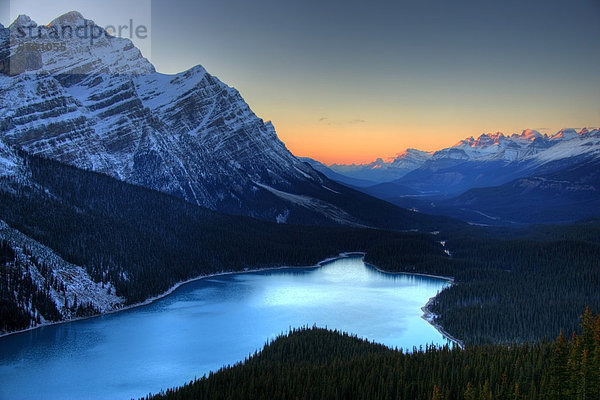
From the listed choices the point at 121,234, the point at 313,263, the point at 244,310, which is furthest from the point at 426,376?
the point at 313,263

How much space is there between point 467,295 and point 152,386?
78.6 metres

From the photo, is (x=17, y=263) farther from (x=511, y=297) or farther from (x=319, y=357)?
(x=511, y=297)

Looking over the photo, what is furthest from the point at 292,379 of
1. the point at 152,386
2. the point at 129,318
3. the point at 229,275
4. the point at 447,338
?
the point at 229,275

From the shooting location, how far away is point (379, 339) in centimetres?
9938

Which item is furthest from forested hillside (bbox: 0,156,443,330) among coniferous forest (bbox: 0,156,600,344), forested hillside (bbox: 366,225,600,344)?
forested hillside (bbox: 366,225,600,344)

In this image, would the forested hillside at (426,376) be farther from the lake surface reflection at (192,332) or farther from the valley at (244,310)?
the lake surface reflection at (192,332)

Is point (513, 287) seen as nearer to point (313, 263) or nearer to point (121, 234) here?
point (313, 263)

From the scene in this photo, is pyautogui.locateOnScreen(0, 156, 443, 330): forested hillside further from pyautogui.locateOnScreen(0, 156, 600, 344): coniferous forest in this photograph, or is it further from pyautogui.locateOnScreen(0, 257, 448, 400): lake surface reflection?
pyautogui.locateOnScreen(0, 257, 448, 400): lake surface reflection

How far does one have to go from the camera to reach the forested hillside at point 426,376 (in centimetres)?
5756

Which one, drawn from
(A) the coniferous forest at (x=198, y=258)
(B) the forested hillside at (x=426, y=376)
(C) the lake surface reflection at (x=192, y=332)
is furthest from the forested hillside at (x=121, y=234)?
(B) the forested hillside at (x=426, y=376)

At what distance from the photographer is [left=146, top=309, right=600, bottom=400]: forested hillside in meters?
57.6

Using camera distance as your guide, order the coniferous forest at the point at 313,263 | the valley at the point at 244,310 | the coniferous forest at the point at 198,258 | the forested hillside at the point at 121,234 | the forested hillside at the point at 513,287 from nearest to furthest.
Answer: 1. the coniferous forest at the point at 313,263
2. the valley at the point at 244,310
3. the forested hillside at the point at 513,287
4. the coniferous forest at the point at 198,258
5. the forested hillside at the point at 121,234

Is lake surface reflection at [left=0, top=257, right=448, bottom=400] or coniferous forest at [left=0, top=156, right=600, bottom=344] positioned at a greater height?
coniferous forest at [left=0, top=156, right=600, bottom=344]

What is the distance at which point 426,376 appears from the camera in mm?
66188
